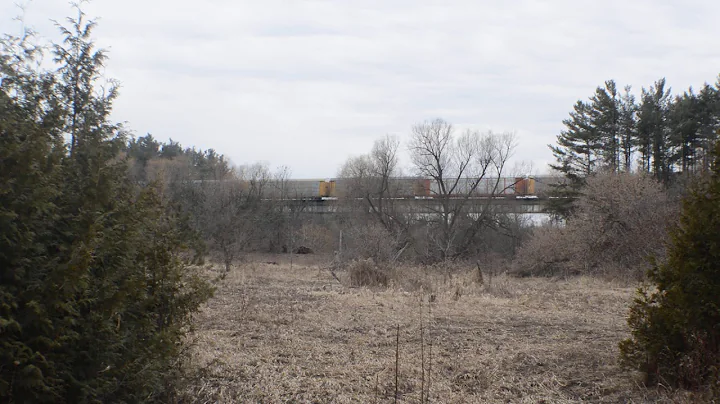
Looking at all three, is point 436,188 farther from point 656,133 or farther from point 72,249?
point 72,249

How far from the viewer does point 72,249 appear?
3.69 metres

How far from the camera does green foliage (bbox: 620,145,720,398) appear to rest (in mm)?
5281

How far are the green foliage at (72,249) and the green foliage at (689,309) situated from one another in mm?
4517

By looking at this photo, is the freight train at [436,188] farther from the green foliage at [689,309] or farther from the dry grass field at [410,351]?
the green foliage at [689,309]

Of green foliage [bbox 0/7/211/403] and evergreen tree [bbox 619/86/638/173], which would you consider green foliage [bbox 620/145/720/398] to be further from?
evergreen tree [bbox 619/86/638/173]

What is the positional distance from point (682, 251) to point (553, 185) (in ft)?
112

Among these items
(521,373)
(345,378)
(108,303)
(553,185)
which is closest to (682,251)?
(521,373)

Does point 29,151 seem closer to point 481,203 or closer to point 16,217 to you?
point 16,217

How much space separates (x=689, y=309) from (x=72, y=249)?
16.8ft

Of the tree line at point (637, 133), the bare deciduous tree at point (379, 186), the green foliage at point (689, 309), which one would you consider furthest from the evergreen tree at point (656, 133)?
the green foliage at point (689, 309)

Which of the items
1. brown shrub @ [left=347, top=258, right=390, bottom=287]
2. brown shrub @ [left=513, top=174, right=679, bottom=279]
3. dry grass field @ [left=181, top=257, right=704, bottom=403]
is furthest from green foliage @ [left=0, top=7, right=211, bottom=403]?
brown shrub @ [left=513, top=174, right=679, bottom=279]

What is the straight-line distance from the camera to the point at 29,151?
3.57m

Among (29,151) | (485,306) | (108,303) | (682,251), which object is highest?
(29,151)

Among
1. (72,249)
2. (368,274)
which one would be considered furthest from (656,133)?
(72,249)
